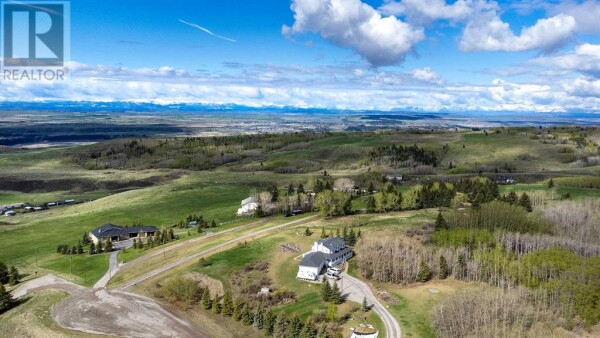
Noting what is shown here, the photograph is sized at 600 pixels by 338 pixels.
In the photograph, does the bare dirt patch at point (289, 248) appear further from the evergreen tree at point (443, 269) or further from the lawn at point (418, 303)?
the evergreen tree at point (443, 269)

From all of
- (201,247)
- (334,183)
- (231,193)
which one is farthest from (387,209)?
(231,193)

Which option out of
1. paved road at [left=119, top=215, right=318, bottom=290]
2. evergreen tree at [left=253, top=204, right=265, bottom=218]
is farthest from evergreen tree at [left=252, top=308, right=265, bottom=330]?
evergreen tree at [left=253, top=204, right=265, bottom=218]

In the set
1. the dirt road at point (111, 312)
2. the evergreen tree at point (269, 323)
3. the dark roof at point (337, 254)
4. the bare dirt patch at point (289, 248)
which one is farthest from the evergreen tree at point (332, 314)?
the bare dirt patch at point (289, 248)

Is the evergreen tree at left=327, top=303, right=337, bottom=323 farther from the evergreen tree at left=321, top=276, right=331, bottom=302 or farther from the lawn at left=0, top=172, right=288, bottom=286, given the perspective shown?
the lawn at left=0, top=172, right=288, bottom=286

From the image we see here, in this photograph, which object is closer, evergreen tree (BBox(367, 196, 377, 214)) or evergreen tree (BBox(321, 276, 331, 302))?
evergreen tree (BBox(321, 276, 331, 302))

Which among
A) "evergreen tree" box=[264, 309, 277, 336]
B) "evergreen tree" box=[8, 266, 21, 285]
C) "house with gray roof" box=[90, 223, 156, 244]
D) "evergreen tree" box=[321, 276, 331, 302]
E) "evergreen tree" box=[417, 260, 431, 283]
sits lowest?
"evergreen tree" box=[8, 266, 21, 285]

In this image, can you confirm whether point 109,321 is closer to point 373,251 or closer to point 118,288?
point 118,288
